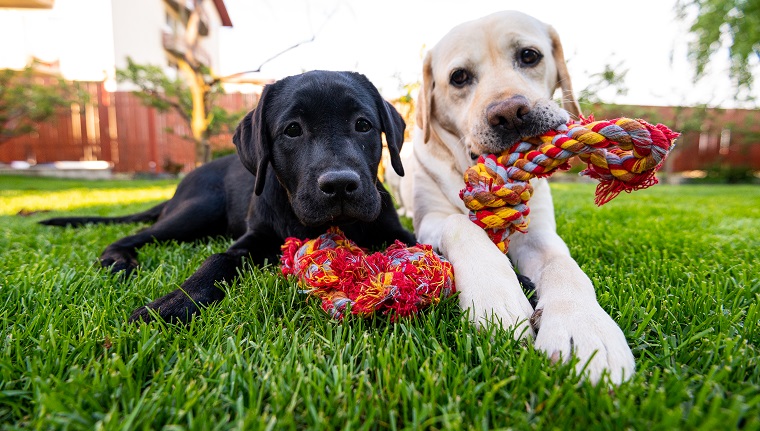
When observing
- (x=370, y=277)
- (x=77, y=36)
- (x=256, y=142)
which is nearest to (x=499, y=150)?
(x=370, y=277)

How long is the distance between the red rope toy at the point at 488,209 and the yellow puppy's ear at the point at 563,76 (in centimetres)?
95

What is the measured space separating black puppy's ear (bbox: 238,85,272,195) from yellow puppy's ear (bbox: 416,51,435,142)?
1037 millimetres

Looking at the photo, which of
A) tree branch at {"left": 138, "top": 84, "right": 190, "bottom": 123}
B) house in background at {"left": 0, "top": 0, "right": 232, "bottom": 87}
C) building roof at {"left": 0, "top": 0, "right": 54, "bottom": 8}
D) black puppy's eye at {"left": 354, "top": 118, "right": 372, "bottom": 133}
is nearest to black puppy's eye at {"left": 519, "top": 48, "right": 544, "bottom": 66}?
black puppy's eye at {"left": 354, "top": 118, "right": 372, "bottom": 133}

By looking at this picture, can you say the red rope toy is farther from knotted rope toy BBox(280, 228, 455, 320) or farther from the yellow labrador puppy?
the yellow labrador puppy

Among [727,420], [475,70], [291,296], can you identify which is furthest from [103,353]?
Answer: [475,70]

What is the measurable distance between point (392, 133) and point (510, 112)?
2.40 ft

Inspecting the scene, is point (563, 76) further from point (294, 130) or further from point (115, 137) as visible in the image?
point (115, 137)

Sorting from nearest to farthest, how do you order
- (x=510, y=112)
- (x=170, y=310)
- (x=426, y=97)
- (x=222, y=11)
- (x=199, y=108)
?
(x=170, y=310)
(x=510, y=112)
(x=426, y=97)
(x=199, y=108)
(x=222, y=11)

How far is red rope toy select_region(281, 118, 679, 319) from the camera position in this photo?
152cm

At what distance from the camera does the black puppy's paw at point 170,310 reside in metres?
1.56

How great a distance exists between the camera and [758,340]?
1.26 m

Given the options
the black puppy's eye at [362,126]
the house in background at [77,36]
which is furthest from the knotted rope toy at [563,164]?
the house in background at [77,36]

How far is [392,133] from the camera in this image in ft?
8.13

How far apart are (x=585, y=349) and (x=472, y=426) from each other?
1.51 feet
